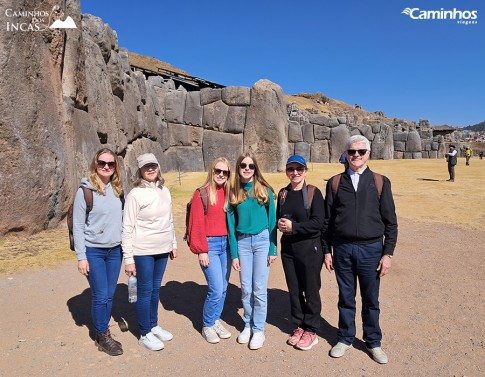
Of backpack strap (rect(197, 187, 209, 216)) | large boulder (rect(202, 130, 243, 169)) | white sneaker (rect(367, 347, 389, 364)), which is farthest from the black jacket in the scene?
large boulder (rect(202, 130, 243, 169))

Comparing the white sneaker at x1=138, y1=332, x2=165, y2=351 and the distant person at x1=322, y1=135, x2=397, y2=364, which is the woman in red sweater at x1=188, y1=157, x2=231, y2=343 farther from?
the distant person at x1=322, y1=135, x2=397, y2=364

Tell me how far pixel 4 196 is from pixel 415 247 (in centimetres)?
760

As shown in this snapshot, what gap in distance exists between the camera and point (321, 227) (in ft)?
11.2

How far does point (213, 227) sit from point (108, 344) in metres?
1.48

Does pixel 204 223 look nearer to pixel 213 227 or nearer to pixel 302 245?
pixel 213 227

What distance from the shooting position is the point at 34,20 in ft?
23.3

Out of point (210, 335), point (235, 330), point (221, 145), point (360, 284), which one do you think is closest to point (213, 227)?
point (210, 335)

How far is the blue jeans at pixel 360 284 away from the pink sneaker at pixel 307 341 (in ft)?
0.81

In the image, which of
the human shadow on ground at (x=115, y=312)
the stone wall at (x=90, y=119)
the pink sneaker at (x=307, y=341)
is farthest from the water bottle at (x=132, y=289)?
the stone wall at (x=90, y=119)

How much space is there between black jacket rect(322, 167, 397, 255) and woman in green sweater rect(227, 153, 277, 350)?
67cm

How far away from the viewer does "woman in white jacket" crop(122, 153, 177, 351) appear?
3.32m

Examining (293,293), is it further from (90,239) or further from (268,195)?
(90,239)

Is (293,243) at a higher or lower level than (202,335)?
higher

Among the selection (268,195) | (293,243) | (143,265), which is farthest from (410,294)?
(143,265)
